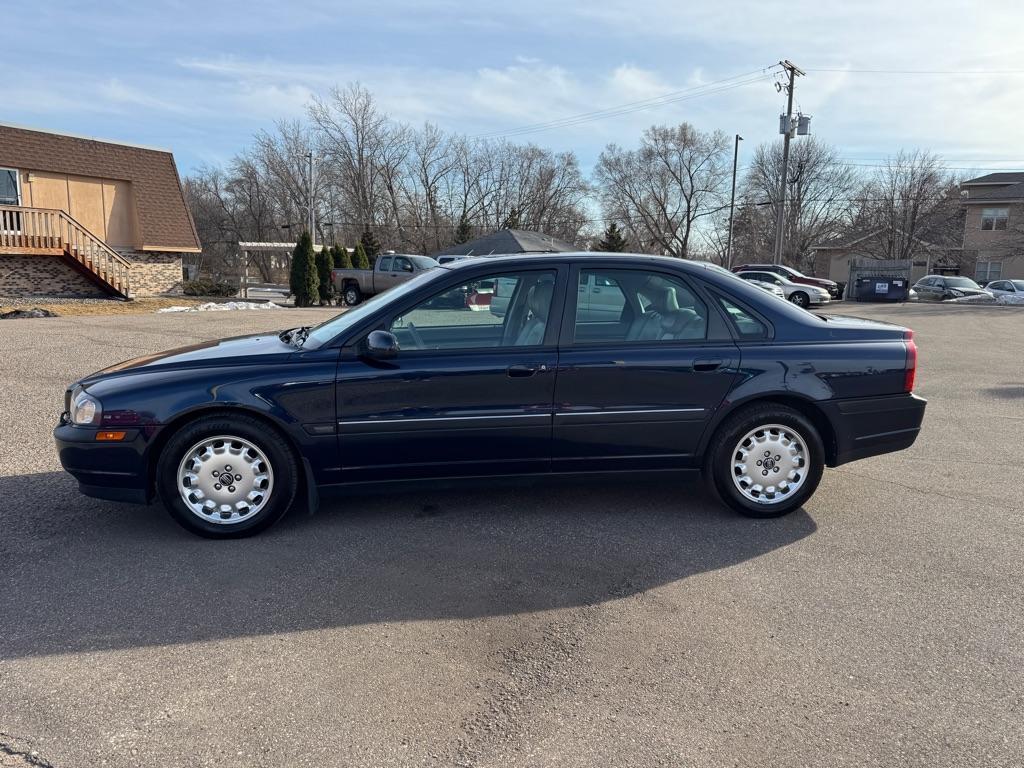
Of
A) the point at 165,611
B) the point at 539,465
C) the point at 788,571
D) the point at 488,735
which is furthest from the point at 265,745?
the point at 788,571

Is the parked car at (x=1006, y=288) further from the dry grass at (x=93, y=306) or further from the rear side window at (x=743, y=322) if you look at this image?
the rear side window at (x=743, y=322)

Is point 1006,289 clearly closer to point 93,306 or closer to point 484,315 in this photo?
point 484,315

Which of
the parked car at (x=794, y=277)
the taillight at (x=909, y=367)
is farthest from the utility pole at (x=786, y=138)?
the taillight at (x=909, y=367)

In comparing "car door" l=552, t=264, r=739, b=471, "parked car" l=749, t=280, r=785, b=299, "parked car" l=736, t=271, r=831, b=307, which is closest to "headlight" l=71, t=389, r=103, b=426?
"car door" l=552, t=264, r=739, b=471

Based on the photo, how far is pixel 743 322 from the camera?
4.41m

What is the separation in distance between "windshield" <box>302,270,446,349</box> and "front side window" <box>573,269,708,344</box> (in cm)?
94

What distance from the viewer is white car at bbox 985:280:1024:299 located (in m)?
32.2

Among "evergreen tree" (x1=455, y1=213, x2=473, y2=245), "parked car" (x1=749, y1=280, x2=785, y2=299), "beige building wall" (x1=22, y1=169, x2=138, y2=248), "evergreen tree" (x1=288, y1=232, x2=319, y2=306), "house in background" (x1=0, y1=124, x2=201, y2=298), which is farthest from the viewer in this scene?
"evergreen tree" (x1=455, y1=213, x2=473, y2=245)

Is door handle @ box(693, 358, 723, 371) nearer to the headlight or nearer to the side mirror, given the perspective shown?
the side mirror

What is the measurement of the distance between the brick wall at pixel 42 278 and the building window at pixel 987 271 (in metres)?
51.9

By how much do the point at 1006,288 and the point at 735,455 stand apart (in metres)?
37.1

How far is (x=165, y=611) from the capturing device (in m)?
3.27

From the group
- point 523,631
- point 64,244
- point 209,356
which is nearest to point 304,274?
point 64,244

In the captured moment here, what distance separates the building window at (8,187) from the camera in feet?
74.7
